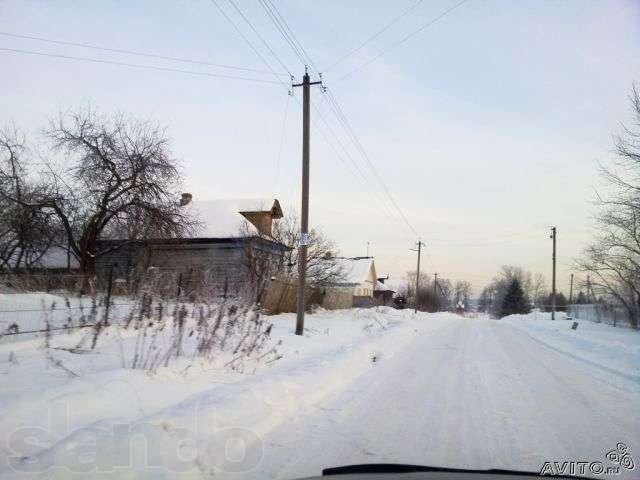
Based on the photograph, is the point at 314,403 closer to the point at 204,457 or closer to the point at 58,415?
the point at 204,457

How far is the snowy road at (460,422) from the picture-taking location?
172 inches

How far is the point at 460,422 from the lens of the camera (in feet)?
18.2

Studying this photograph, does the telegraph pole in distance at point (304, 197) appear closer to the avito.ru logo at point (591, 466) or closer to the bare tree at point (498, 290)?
the avito.ru logo at point (591, 466)

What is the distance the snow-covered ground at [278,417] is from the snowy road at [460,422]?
20 millimetres

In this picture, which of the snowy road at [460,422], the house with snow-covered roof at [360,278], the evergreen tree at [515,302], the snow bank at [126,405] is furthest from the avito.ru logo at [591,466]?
the evergreen tree at [515,302]

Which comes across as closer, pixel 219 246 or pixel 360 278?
pixel 219 246

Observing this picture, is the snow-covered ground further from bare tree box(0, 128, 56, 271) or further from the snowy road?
bare tree box(0, 128, 56, 271)

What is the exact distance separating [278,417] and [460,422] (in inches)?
83.8

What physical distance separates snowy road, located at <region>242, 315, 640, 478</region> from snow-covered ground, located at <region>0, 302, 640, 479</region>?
0.02 metres

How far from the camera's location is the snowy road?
172 inches

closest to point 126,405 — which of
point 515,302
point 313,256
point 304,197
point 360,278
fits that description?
point 304,197

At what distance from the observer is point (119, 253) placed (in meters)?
30.6

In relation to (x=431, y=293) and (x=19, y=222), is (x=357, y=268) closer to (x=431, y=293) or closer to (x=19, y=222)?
(x=431, y=293)

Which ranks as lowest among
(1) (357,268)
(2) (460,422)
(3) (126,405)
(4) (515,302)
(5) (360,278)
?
(4) (515,302)
